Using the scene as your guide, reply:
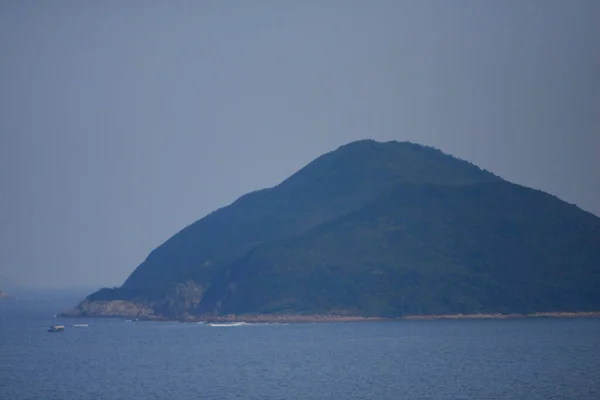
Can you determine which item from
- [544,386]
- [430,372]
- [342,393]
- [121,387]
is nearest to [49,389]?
[121,387]

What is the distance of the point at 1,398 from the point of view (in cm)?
12275

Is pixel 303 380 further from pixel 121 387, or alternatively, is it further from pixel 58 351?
pixel 58 351

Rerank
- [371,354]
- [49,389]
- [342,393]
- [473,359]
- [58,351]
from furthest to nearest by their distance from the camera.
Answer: [58,351] < [371,354] < [473,359] < [49,389] < [342,393]

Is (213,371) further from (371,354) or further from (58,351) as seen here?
(58,351)

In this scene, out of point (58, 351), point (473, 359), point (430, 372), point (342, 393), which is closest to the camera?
point (342, 393)

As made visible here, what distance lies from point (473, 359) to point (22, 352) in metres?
76.2

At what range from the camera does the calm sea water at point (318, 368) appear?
122 m

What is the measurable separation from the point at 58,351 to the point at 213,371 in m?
48.9

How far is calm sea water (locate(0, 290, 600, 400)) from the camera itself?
122000mm

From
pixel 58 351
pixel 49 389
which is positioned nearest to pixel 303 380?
pixel 49 389

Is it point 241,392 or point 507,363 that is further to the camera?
point 507,363

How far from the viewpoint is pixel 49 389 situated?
130250mm

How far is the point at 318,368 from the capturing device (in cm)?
14712

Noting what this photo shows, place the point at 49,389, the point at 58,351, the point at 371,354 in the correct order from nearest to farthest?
the point at 49,389 → the point at 371,354 → the point at 58,351
